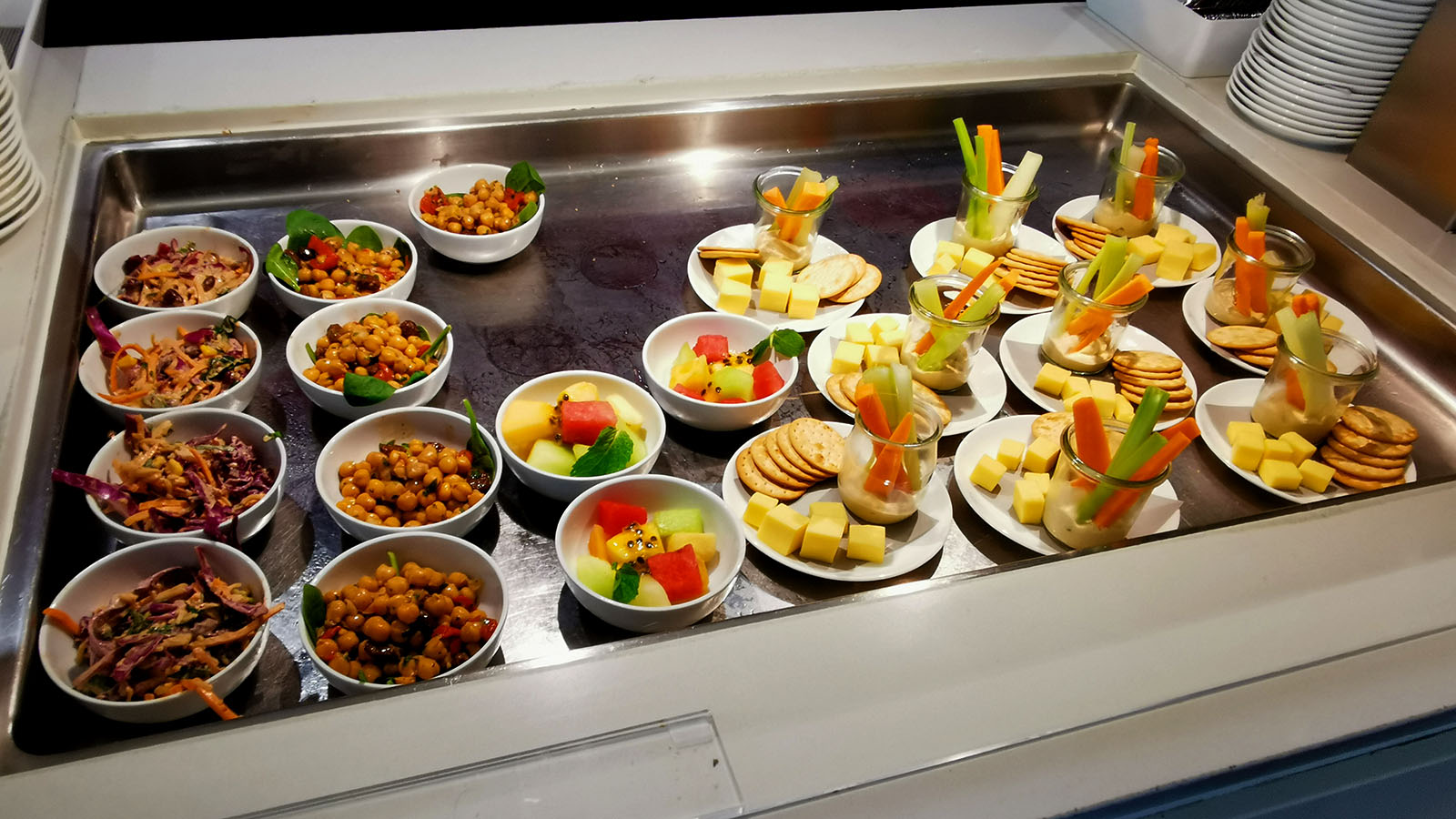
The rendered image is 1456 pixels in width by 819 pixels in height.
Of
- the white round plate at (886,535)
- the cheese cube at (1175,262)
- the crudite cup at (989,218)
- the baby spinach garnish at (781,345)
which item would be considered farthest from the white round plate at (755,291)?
the cheese cube at (1175,262)

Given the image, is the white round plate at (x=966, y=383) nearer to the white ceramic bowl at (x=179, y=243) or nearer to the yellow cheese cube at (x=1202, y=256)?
the yellow cheese cube at (x=1202, y=256)

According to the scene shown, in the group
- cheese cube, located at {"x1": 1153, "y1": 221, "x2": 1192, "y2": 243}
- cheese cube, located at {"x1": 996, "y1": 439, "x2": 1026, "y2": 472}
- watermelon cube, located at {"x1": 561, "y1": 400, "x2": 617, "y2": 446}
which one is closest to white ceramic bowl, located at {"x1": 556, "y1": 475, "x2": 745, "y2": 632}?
watermelon cube, located at {"x1": 561, "y1": 400, "x2": 617, "y2": 446}

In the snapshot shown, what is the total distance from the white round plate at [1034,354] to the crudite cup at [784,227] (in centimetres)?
50

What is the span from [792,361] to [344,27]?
2.98 m

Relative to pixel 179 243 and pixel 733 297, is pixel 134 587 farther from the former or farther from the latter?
pixel 733 297

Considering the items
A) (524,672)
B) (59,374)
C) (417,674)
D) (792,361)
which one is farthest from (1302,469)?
(59,374)

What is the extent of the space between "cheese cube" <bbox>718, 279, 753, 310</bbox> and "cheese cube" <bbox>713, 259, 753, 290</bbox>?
0.02m

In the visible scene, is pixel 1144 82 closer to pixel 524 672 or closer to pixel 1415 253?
pixel 1415 253

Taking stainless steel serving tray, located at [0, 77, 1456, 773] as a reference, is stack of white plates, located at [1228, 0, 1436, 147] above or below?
above

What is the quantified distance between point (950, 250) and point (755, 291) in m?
0.48

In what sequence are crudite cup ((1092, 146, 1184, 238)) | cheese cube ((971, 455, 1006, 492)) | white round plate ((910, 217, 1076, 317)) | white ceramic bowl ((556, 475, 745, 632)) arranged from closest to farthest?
white ceramic bowl ((556, 475, 745, 632))
cheese cube ((971, 455, 1006, 492))
white round plate ((910, 217, 1076, 317))
crudite cup ((1092, 146, 1184, 238))

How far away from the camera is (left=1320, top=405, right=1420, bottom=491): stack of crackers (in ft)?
6.17

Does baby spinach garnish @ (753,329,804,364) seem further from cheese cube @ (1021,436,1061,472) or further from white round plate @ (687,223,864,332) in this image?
cheese cube @ (1021,436,1061,472)

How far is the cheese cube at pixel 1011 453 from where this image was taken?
5.90 feet
